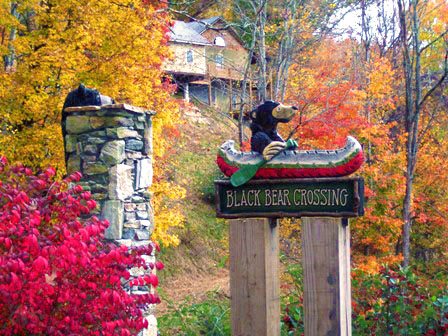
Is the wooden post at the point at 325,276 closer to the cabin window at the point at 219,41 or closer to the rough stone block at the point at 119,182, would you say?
the rough stone block at the point at 119,182

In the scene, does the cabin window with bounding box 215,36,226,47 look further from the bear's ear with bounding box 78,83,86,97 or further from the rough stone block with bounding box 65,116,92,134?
the rough stone block with bounding box 65,116,92,134

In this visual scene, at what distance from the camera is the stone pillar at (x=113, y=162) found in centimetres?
741

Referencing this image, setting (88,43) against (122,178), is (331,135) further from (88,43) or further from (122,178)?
(122,178)

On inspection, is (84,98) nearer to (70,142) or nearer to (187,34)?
(70,142)

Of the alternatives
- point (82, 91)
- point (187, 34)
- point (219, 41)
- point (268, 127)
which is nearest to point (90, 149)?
point (82, 91)

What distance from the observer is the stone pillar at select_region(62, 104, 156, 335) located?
7410mm

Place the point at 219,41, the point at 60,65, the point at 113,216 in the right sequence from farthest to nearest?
the point at 219,41
the point at 60,65
the point at 113,216

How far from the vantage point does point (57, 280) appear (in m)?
4.05

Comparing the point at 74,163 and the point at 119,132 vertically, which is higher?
the point at 119,132

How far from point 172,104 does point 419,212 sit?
24.4 feet

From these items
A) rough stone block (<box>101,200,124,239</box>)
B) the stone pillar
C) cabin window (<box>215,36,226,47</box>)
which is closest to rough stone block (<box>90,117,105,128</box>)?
the stone pillar

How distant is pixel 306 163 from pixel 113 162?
13.4 feet

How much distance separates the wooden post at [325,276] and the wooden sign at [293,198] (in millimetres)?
79

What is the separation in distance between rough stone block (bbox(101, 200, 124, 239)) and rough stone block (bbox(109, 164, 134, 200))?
83 mm
